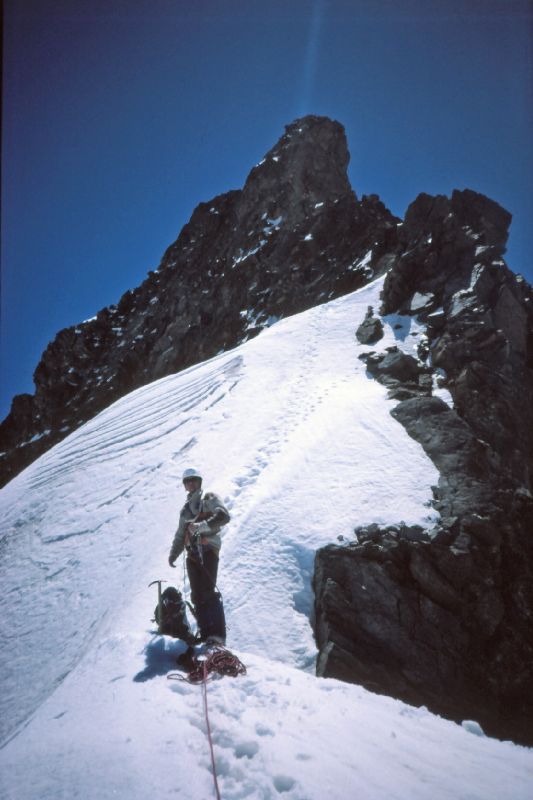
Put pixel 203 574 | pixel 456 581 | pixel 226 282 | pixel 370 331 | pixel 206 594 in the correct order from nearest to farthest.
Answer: pixel 206 594
pixel 203 574
pixel 456 581
pixel 370 331
pixel 226 282

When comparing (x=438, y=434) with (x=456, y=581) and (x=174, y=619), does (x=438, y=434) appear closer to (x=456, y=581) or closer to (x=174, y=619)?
(x=456, y=581)

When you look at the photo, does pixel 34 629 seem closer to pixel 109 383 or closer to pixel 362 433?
pixel 362 433

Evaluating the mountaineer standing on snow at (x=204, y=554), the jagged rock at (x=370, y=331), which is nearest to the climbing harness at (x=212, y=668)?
the mountaineer standing on snow at (x=204, y=554)

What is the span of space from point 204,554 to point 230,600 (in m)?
2.03

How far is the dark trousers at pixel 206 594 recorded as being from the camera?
452 cm

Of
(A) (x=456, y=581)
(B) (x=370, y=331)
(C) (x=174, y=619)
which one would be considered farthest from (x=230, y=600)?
(B) (x=370, y=331)

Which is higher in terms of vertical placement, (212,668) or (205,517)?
(205,517)

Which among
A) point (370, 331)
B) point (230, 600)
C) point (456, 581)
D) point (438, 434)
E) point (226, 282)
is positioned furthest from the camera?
point (226, 282)

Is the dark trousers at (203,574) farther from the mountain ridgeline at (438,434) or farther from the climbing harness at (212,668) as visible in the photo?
the mountain ridgeline at (438,434)

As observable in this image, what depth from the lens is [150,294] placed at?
6412 cm

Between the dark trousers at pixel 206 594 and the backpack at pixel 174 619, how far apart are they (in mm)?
218

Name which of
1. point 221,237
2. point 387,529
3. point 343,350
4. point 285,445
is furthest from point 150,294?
point 387,529

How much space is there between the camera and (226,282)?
150ft

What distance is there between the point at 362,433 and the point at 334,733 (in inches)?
316
